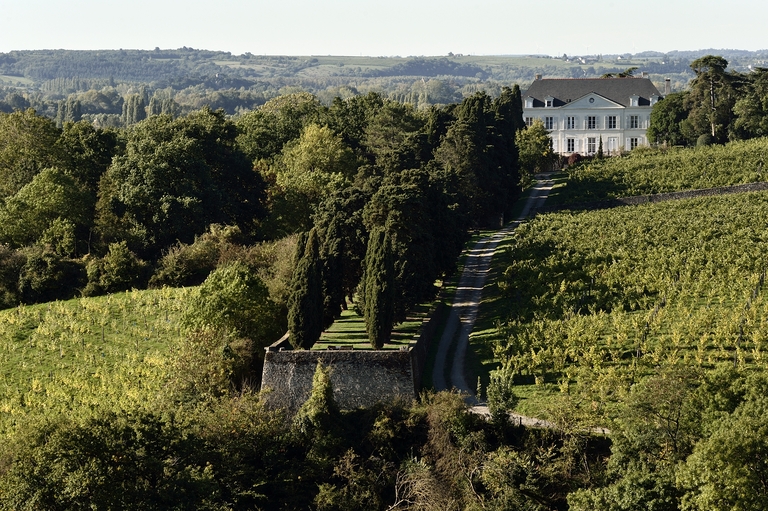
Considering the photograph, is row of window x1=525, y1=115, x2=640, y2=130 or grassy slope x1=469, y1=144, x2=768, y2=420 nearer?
grassy slope x1=469, y1=144, x2=768, y2=420

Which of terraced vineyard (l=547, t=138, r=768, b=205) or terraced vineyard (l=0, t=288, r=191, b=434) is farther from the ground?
terraced vineyard (l=547, t=138, r=768, b=205)

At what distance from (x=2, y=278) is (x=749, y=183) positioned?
51.0m

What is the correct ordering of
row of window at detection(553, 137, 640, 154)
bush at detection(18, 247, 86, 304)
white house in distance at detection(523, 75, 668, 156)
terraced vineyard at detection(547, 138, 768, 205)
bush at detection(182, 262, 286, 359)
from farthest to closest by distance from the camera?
1. white house in distance at detection(523, 75, 668, 156)
2. row of window at detection(553, 137, 640, 154)
3. terraced vineyard at detection(547, 138, 768, 205)
4. bush at detection(18, 247, 86, 304)
5. bush at detection(182, 262, 286, 359)

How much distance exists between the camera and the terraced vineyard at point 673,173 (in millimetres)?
77562

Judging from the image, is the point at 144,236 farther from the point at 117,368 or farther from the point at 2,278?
the point at 117,368

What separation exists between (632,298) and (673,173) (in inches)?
1387

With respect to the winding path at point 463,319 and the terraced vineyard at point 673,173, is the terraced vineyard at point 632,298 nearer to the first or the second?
the winding path at point 463,319

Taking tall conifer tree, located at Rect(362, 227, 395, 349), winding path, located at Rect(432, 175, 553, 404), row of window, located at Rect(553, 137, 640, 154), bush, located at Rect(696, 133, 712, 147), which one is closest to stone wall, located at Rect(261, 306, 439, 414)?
tall conifer tree, located at Rect(362, 227, 395, 349)

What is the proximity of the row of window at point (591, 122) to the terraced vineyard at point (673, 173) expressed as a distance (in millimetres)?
19426

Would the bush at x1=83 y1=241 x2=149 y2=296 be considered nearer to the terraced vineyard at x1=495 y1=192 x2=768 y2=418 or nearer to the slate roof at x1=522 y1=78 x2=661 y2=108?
the terraced vineyard at x1=495 y1=192 x2=768 y2=418

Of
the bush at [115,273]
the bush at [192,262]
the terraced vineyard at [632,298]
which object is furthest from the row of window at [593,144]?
the bush at [115,273]

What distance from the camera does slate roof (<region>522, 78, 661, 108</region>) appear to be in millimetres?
109000

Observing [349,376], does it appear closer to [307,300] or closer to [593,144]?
[307,300]

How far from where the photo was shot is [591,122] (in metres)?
109
